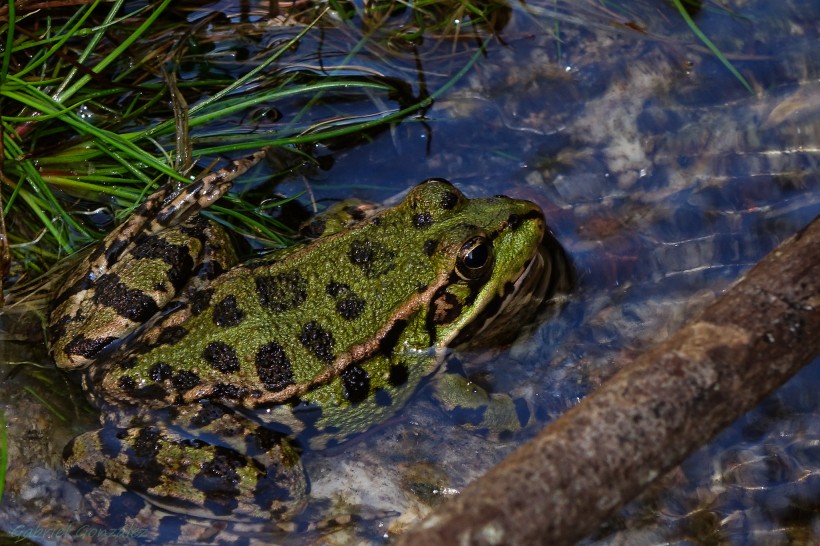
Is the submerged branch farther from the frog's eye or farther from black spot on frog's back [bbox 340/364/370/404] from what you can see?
black spot on frog's back [bbox 340/364/370/404]

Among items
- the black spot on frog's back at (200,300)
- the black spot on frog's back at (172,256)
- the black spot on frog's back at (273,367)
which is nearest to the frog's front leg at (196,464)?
the black spot on frog's back at (273,367)

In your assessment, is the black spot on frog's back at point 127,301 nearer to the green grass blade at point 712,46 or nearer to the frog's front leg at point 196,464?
the frog's front leg at point 196,464

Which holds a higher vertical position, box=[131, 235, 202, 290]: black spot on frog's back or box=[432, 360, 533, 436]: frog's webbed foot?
box=[131, 235, 202, 290]: black spot on frog's back

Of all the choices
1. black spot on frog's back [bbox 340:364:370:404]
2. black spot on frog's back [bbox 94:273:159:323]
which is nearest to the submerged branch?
black spot on frog's back [bbox 340:364:370:404]

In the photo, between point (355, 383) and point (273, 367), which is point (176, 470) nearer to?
point (273, 367)

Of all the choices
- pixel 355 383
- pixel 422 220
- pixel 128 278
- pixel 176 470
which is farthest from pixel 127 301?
pixel 422 220

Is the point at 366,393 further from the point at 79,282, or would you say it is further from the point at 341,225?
the point at 79,282
